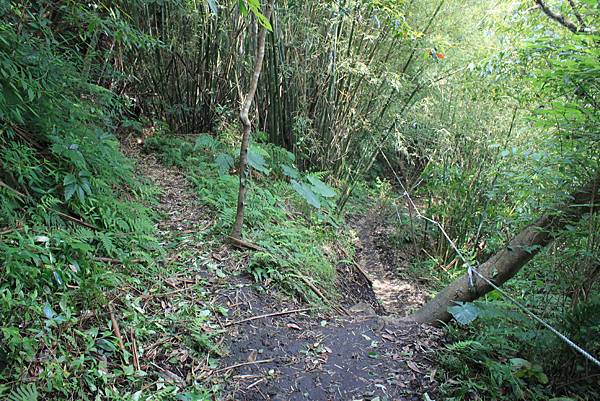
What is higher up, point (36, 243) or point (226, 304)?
point (36, 243)

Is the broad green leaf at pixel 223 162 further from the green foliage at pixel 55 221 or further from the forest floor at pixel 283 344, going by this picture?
the green foliage at pixel 55 221

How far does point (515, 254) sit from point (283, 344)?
1435 mm

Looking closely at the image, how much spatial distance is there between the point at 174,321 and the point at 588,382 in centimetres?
190

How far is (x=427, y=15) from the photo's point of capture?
4.98 meters

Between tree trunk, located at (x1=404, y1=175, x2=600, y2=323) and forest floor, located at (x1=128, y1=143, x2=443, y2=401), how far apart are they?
0.20 metres

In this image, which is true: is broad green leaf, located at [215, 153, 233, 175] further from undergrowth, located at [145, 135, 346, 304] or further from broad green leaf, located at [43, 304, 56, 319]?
broad green leaf, located at [43, 304, 56, 319]

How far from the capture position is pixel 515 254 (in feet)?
7.48

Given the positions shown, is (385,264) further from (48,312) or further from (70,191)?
(48,312)

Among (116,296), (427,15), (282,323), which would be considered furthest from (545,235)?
(427,15)

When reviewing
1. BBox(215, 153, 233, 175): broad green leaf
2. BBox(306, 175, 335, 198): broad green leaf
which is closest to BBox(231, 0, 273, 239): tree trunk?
BBox(215, 153, 233, 175): broad green leaf

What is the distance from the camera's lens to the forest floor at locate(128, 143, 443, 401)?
69.7 inches

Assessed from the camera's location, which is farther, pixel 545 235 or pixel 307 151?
pixel 307 151

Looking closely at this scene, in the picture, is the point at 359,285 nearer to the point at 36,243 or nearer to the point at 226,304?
the point at 226,304

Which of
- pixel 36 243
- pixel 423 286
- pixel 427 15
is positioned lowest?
pixel 423 286
